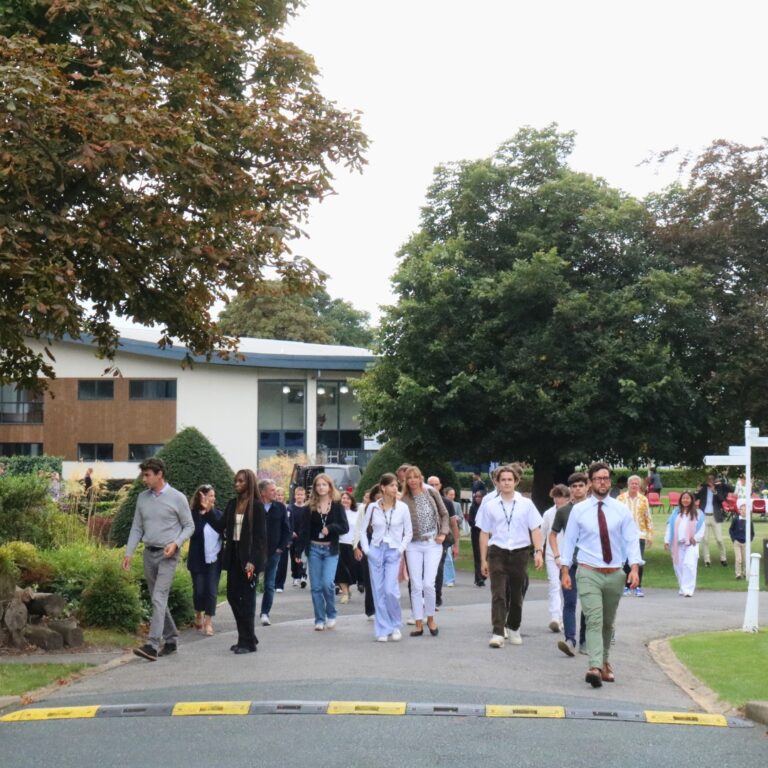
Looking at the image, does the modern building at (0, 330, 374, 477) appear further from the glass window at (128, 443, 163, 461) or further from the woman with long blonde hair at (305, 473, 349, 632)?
the woman with long blonde hair at (305, 473, 349, 632)

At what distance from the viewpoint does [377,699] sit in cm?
960

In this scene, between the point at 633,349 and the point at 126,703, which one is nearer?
the point at 126,703

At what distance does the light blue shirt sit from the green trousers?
11 centimetres

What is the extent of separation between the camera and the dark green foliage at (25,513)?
55.9 feet

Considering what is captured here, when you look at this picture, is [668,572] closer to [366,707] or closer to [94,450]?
[366,707]

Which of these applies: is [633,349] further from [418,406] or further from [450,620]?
[450,620]

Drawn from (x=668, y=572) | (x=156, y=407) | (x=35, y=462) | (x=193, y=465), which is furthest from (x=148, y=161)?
(x=156, y=407)

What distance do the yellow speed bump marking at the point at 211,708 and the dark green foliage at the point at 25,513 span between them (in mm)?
8064

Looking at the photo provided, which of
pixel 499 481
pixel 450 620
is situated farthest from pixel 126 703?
pixel 450 620

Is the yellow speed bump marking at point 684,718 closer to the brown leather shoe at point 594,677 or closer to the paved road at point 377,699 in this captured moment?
the paved road at point 377,699

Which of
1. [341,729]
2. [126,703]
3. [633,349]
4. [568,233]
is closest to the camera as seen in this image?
[341,729]

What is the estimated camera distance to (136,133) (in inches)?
445

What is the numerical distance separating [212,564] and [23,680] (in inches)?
163

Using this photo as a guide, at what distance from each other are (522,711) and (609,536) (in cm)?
218
